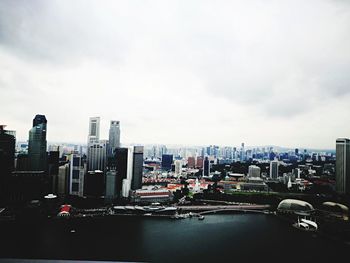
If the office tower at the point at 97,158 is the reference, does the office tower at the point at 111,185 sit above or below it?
below

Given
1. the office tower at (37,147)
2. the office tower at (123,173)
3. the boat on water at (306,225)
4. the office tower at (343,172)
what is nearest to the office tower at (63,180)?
the office tower at (37,147)

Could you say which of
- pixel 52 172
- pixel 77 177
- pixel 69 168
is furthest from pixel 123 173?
pixel 52 172

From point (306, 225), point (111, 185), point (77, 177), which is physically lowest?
point (306, 225)

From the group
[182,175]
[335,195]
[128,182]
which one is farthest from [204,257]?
[182,175]

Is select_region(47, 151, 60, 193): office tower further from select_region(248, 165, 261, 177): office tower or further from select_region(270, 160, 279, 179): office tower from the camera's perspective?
select_region(270, 160, 279, 179): office tower

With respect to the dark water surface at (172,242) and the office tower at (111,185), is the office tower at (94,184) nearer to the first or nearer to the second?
the office tower at (111,185)

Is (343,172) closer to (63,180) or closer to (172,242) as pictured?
(172,242)

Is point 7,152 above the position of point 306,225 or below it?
above
